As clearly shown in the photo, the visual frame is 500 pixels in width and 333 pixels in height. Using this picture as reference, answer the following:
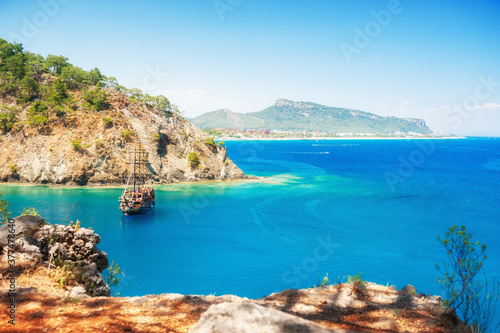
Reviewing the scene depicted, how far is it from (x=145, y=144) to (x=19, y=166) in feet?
73.1

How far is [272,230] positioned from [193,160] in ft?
104

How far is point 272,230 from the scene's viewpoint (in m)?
33.9

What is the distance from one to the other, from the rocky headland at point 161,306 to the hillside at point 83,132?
45.6 metres

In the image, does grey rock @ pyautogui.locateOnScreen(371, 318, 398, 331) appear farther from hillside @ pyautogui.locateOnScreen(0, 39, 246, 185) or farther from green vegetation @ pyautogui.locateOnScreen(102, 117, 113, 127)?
green vegetation @ pyautogui.locateOnScreen(102, 117, 113, 127)

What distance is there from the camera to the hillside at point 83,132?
51812 mm

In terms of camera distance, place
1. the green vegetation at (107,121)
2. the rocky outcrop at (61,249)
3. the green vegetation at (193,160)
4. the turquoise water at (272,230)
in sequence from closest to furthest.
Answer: the rocky outcrop at (61,249), the turquoise water at (272,230), the green vegetation at (107,121), the green vegetation at (193,160)

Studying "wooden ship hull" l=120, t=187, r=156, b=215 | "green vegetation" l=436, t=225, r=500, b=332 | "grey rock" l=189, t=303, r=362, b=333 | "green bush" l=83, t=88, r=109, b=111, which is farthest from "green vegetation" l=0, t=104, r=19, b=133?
"green vegetation" l=436, t=225, r=500, b=332

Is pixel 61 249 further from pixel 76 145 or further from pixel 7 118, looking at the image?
pixel 7 118

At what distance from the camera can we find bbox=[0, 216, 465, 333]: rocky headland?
3.81m

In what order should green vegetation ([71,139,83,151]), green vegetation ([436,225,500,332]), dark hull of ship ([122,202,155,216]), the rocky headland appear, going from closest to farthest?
the rocky headland → green vegetation ([436,225,500,332]) → dark hull of ship ([122,202,155,216]) → green vegetation ([71,139,83,151])

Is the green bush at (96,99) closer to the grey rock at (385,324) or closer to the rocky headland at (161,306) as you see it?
the rocky headland at (161,306)

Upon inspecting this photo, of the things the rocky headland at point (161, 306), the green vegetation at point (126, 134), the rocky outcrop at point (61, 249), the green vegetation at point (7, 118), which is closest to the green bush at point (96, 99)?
the green vegetation at point (126, 134)

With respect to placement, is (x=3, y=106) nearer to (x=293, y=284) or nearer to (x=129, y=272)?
(x=129, y=272)

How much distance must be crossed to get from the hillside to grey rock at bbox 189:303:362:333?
2089 inches
